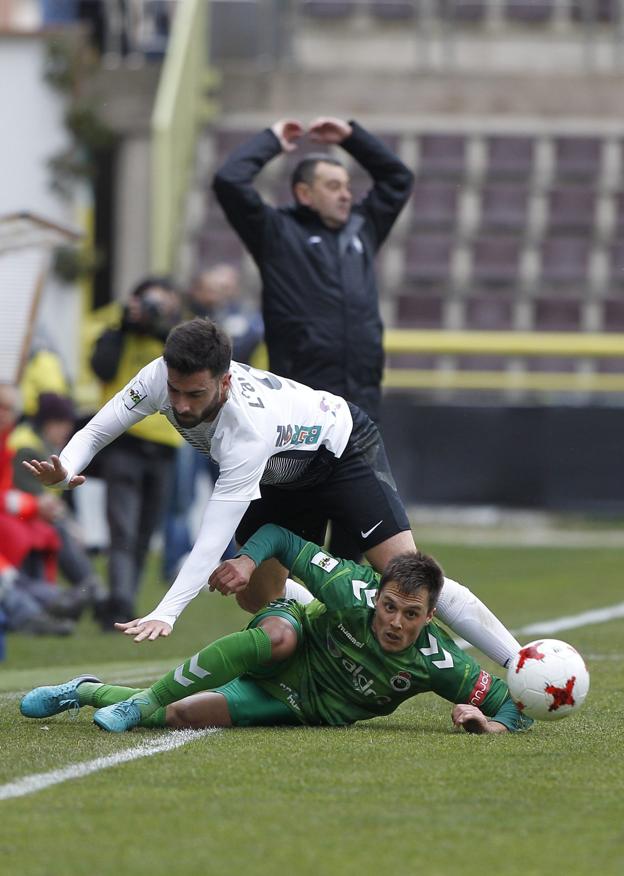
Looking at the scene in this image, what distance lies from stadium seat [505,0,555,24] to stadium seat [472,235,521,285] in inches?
135

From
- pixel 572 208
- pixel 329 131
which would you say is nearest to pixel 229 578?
pixel 329 131

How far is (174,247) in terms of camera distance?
19.5m

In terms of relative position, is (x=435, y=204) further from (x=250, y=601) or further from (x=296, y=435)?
(x=296, y=435)

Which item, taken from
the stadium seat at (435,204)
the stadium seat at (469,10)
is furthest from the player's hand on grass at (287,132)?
the stadium seat at (469,10)

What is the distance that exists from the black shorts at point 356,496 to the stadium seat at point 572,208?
45.7 feet

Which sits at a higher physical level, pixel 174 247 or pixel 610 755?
pixel 610 755

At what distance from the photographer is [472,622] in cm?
596

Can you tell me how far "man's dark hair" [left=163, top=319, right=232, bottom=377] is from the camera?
17.4 ft

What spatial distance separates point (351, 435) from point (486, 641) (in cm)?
89

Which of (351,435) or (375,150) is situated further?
(375,150)

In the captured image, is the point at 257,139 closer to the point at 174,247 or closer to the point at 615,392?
the point at 615,392

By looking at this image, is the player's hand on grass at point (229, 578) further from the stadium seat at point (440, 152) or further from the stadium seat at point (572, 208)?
the stadium seat at point (440, 152)

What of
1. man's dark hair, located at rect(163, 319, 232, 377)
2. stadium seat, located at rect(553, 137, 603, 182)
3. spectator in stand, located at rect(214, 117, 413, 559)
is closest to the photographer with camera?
spectator in stand, located at rect(214, 117, 413, 559)

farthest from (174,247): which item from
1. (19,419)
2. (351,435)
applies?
(351,435)
